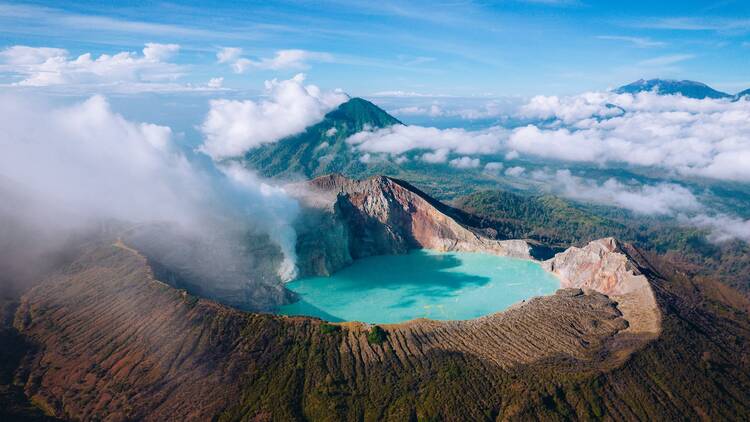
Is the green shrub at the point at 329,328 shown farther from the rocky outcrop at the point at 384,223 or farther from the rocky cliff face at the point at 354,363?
the rocky outcrop at the point at 384,223

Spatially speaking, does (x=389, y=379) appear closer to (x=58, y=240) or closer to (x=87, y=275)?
(x=87, y=275)

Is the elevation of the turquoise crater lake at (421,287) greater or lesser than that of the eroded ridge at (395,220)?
lesser

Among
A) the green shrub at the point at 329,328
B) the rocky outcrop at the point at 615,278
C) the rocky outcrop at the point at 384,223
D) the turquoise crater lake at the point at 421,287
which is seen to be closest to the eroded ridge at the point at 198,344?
the green shrub at the point at 329,328

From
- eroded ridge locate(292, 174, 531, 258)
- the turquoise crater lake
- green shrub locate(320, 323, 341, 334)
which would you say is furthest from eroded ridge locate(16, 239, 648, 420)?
eroded ridge locate(292, 174, 531, 258)

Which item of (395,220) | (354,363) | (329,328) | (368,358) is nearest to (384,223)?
(395,220)

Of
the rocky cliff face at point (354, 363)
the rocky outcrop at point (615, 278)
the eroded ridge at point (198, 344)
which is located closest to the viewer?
the rocky cliff face at point (354, 363)

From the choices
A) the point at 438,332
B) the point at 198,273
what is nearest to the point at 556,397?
the point at 438,332

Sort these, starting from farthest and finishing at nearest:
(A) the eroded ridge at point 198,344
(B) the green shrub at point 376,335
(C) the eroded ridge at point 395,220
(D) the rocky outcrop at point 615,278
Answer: (C) the eroded ridge at point 395,220 < (D) the rocky outcrop at point 615,278 < (B) the green shrub at point 376,335 < (A) the eroded ridge at point 198,344
